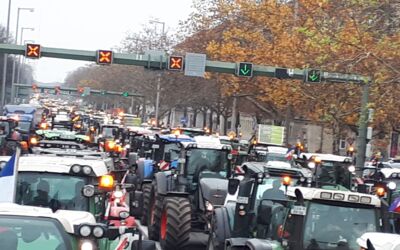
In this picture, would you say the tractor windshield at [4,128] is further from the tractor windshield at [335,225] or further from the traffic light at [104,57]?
the tractor windshield at [335,225]

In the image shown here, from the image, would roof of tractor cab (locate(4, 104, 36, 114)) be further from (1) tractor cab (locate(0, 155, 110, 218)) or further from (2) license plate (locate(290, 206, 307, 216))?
(2) license plate (locate(290, 206, 307, 216))

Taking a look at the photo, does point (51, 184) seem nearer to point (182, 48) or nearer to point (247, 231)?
point (247, 231)

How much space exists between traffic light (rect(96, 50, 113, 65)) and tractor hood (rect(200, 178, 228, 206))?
18.2 metres

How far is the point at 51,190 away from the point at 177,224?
5.54 m

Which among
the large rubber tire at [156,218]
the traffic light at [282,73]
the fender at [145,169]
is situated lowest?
the large rubber tire at [156,218]

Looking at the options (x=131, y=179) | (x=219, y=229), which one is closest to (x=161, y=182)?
(x=131, y=179)

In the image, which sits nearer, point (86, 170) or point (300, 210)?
point (300, 210)

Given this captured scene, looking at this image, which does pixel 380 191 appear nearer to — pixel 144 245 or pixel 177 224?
pixel 177 224

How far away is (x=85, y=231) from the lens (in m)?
6.49

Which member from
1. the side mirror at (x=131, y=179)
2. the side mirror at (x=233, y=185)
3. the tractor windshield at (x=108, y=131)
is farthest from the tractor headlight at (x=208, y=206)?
the tractor windshield at (x=108, y=131)

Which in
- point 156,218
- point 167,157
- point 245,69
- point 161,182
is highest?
point 245,69

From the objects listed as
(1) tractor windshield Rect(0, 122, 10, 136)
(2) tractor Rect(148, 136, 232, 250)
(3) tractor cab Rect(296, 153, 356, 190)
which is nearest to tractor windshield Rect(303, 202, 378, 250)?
(2) tractor Rect(148, 136, 232, 250)

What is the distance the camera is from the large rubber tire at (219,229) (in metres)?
12.2

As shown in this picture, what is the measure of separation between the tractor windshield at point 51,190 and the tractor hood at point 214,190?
5526mm
